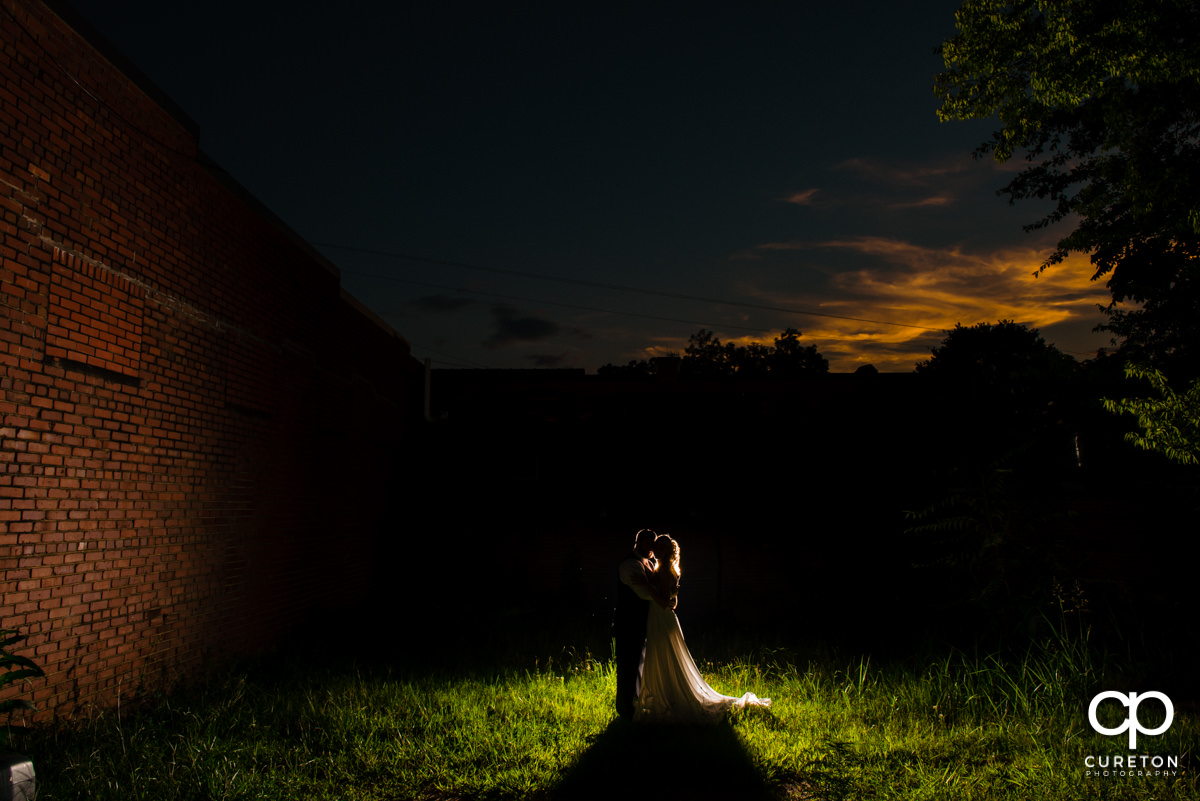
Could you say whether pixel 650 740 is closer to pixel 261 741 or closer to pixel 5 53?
pixel 261 741

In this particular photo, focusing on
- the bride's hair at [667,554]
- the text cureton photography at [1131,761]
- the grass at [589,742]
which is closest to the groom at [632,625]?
the bride's hair at [667,554]

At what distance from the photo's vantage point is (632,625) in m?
6.74

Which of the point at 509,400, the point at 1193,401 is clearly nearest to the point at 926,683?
the point at 1193,401

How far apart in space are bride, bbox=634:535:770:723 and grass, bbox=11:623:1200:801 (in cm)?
26

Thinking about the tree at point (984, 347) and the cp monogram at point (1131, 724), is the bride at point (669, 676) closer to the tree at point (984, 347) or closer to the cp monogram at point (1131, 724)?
the cp monogram at point (1131, 724)

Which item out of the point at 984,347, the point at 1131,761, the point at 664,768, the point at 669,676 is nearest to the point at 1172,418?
the point at 1131,761

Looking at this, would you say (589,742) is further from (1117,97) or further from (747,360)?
(747,360)

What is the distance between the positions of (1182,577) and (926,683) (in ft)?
30.6

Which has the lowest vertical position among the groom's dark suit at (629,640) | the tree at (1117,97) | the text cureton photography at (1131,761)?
the text cureton photography at (1131,761)

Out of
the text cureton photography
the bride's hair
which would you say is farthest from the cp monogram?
the bride's hair

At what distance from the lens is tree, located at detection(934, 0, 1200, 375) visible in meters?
7.82

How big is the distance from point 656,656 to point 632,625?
1.13 ft

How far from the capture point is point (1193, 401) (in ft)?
25.4

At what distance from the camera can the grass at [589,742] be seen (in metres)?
4.90
